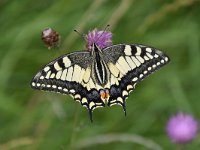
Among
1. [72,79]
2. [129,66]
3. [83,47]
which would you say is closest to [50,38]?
[72,79]

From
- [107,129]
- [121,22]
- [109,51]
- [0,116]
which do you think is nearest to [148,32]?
[121,22]

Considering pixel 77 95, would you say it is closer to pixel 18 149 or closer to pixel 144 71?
pixel 144 71

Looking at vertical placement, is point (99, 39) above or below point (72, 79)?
above

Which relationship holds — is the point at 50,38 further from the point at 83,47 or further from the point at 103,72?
the point at 83,47

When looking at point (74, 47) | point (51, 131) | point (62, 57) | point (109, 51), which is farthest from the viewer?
point (74, 47)

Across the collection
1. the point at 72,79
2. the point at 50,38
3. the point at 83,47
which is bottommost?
the point at 72,79

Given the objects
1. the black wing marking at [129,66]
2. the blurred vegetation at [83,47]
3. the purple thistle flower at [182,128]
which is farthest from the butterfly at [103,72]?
the purple thistle flower at [182,128]

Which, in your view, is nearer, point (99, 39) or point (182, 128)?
point (99, 39)

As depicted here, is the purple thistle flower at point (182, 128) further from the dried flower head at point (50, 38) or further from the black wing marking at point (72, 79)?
the dried flower head at point (50, 38)
